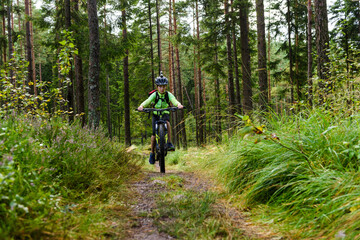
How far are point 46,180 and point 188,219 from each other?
1649 mm

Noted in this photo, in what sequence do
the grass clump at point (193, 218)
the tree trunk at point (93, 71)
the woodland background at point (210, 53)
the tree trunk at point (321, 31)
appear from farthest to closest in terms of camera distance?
the tree trunk at point (321, 31) → the tree trunk at point (93, 71) → the woodland background at point (210, 53) → the grass clump at point (193, 218)

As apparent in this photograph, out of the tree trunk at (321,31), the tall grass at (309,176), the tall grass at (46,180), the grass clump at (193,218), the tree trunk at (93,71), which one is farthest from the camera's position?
the tree trunk at (321,31)

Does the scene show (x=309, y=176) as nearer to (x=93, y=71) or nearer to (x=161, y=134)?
(x=161, y=134)

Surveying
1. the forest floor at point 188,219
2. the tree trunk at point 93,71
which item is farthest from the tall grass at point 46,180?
the tree trunk at point 93,71

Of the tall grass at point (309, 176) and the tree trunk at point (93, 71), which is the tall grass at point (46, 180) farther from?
the tall grass at point (309, 176)

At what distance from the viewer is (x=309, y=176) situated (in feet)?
8.32

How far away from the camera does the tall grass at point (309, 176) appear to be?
82.7 inches

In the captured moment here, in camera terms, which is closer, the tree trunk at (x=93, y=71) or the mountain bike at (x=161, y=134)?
the mountain bike at (x=161, y=134)

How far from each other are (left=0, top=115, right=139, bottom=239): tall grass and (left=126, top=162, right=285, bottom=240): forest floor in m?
0.47

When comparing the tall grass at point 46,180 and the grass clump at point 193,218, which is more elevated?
the tall grass at point 46,180

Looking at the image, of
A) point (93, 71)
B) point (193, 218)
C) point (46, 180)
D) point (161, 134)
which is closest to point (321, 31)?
point (161, 134)

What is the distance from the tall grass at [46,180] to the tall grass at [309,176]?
78.0 inches

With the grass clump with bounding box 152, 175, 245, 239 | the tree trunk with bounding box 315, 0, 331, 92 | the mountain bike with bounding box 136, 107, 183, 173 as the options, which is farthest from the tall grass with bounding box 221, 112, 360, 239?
the tree trunk with bounding box 315, 0, 331, 92

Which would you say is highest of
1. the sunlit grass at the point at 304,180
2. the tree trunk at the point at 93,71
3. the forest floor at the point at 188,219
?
the tree trunk at the point at 93,71
